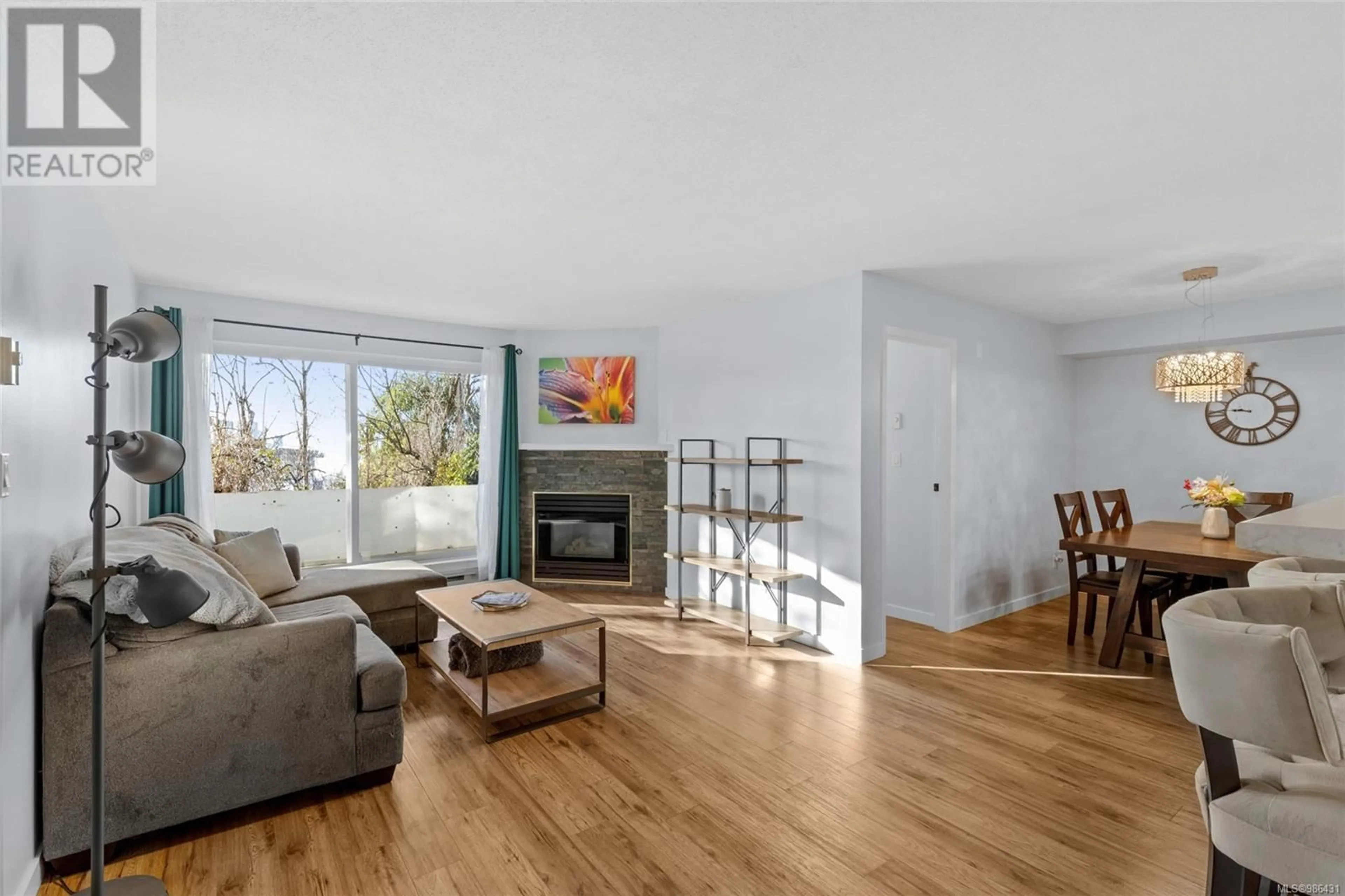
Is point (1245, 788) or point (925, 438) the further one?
point (925, 438)

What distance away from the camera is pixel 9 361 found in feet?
5.14

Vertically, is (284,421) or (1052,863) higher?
(284,421)

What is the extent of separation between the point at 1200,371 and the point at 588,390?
4752 mm

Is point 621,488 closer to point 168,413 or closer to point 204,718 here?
point 168,413

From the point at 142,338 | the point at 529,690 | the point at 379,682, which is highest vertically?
the point at 142,338

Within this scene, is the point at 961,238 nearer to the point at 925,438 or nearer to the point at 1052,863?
the point at 925,438

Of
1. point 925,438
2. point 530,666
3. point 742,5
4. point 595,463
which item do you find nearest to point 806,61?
point 742,5

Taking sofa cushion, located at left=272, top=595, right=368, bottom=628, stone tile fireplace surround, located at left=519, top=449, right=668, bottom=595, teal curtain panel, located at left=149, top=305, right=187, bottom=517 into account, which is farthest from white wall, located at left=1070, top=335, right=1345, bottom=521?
teal curtain panel, located at left=149, top=305, right=187, bottom=517

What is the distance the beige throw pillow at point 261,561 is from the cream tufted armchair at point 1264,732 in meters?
4.15

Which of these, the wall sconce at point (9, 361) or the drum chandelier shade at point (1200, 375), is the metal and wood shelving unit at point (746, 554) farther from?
the wall sconce at point (9, 361)

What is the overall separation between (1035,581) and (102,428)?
612cm

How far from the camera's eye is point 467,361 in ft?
19.1

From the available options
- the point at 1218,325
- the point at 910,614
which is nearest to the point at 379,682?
the point at 910,614

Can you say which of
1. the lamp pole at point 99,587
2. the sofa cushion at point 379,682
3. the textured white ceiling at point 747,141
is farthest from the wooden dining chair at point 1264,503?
the lamp pole at point 99,587
